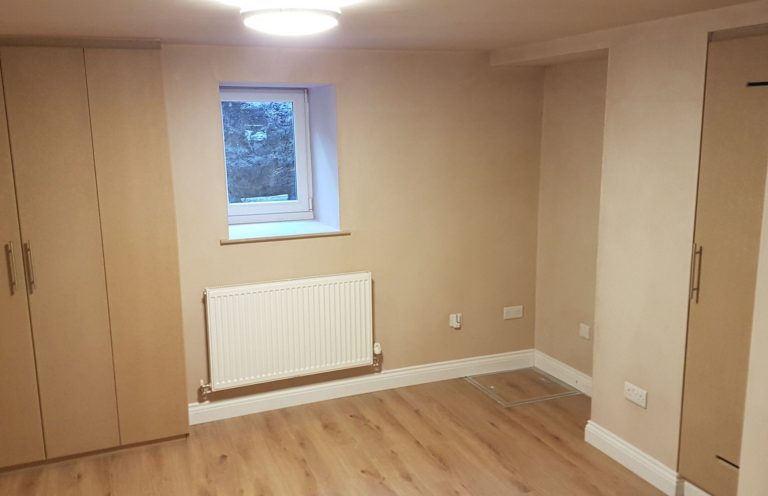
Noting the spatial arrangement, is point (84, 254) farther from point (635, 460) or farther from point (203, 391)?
point (635, 460)

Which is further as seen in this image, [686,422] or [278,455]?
[278,455]

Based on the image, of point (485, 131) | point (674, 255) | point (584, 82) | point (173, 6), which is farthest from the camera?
point (485, 131)

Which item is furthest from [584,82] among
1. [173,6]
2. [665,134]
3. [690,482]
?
[173,6]

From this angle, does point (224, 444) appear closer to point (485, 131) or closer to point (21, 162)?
point (21, 162)

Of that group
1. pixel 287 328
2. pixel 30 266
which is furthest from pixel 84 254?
pixel 287 328

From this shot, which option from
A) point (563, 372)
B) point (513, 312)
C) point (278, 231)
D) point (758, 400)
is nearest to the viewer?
point (758, 400)

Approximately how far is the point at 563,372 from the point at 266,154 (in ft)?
8.48

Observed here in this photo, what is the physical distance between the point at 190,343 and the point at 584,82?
2.98m

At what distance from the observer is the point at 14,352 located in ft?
10.8

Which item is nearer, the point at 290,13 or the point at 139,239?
the point at 290,13

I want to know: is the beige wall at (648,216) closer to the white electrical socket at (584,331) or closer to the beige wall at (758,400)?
the white electrical socket at (584,331)

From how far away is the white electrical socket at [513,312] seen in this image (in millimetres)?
4668

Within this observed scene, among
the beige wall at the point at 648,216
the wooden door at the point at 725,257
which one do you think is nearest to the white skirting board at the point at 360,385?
the beige wall at the point at 648,216

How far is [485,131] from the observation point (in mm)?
4352
